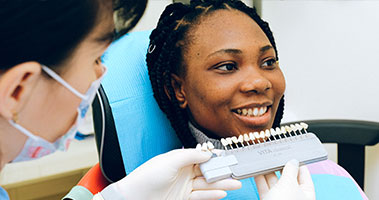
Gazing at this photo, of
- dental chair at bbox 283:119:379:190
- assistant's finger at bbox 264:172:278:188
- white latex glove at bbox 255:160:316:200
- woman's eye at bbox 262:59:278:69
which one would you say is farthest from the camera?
dental chair at bbox 283:119:379:190

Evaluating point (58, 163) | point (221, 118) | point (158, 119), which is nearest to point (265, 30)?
point (221, 118)

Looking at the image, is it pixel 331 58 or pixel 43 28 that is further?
pixel 331 58

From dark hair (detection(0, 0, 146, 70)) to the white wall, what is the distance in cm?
126

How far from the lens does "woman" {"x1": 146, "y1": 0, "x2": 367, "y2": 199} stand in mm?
963

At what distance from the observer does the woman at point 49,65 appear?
466 mm

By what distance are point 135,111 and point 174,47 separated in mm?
242

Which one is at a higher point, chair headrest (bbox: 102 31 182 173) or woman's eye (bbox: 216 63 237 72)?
woman's eye (bbox: 216 63 237 72)

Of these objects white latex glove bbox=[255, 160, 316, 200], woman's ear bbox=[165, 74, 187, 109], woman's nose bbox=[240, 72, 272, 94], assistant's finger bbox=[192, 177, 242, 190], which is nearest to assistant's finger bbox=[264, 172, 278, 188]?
white latex glove bbox=[255, 160, 316, 200]

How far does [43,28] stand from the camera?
1.55 feet

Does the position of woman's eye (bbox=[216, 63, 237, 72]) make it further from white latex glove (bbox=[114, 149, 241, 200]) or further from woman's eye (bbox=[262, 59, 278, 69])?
white latex glove (bbox=[114, 149, 241, 200])

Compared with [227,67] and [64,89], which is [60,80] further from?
[227,67]

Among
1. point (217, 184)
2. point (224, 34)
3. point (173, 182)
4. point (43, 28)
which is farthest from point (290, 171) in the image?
point (43, 28)

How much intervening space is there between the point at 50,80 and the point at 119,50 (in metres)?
0.66

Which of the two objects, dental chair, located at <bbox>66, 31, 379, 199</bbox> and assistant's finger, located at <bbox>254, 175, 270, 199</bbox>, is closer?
assistant's finger, located at <bbox>254, 175, 270, 199</bbox>
